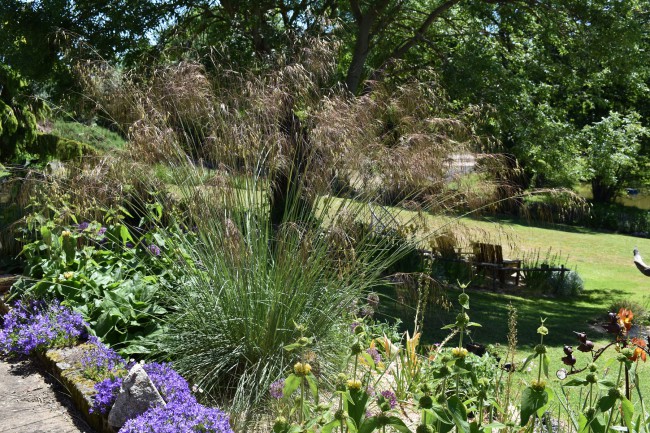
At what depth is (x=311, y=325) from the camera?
3.71 meters

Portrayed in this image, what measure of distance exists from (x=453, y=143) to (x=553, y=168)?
26.7 ft

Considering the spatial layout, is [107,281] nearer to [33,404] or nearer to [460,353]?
[33,404]

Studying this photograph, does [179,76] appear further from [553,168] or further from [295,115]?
[553,168]

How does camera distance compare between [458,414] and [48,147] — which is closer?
[458,414]

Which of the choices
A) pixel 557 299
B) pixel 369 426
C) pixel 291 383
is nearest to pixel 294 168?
pixel 291 383

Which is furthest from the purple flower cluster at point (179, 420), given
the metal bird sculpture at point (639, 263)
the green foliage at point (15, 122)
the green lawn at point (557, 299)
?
the green foliage at point (15, 122)

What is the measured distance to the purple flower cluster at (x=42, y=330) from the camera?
161 inches

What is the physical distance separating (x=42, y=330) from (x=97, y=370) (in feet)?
2.16

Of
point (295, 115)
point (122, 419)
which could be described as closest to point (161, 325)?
point (122, 419)

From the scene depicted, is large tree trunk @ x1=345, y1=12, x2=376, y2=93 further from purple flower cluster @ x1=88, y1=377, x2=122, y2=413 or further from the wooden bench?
purple flower cluster @ x1=88, y1=377, x2=122, y2=413

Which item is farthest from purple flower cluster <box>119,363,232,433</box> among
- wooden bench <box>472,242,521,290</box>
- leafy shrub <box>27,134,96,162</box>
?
leafy shrub <box>27,134,96,162</box>

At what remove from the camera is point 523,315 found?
10.4 metres

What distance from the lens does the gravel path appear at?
131 inches

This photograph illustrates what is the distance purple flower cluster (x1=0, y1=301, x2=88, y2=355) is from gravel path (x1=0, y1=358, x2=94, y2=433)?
13 cm
